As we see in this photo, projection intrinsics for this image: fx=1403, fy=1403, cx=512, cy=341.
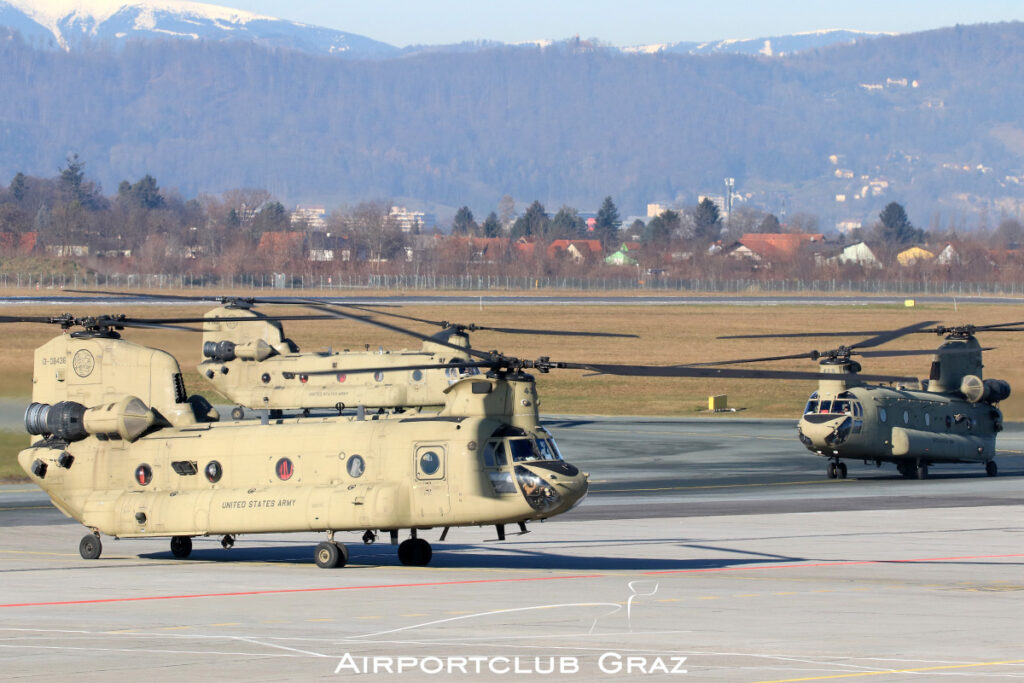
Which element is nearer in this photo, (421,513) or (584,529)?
(421,513)

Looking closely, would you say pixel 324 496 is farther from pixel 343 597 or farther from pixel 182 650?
pixel 182 650

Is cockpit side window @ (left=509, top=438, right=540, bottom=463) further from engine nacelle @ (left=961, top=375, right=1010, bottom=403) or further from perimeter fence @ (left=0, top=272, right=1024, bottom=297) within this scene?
perimeter fence @ (left=0, top=272, right=1024, bottom=297)

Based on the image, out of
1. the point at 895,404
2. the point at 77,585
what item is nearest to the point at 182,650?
the point at 77,585

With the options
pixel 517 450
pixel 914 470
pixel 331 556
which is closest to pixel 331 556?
pixel 331 556

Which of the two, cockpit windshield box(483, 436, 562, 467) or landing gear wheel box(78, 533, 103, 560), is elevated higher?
cockpit windshield box(483, 436, 562, 467)

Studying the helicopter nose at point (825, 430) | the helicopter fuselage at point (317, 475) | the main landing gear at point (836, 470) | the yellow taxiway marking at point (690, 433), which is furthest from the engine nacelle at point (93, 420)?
the yellow taxiway marking at point (690, 433)

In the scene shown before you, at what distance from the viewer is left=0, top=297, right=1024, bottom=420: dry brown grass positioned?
219 ft

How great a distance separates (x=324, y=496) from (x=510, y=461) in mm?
3580

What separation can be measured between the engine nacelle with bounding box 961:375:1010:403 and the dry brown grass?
1907cm

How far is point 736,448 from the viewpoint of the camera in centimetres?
5069

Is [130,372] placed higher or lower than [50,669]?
higher

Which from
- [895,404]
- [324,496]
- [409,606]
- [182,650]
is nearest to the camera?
[182,650]

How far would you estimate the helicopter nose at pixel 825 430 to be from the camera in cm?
4153

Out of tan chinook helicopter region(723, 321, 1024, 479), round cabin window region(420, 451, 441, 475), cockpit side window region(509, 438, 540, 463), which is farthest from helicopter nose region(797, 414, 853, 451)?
round cabin window region(420, 451, 441, 475)
